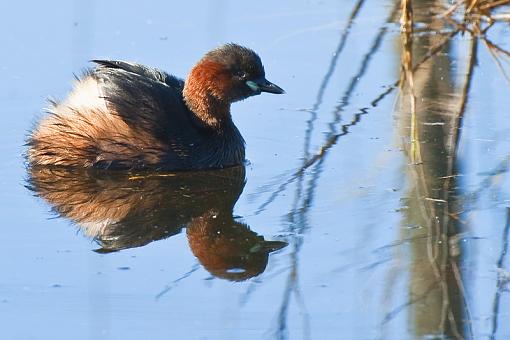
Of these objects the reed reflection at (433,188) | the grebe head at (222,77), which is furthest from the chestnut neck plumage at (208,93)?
the reed reflection at (433,188)

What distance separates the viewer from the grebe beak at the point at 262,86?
702 cm

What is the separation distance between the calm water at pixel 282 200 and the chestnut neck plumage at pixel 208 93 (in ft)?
0.89

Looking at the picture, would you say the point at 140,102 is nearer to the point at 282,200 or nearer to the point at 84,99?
the point at 84,99

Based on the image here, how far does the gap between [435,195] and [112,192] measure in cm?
165

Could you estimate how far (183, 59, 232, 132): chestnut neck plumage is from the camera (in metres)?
6.92

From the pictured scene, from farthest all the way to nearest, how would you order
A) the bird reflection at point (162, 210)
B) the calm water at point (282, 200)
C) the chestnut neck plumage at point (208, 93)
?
1. the chestnut neck plumage at point (208, 93)
2. the bird reflection at point (162, 210)
3. the calm water at point (282, 200)

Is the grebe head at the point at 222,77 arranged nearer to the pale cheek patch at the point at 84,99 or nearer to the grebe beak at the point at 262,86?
the grebe beak at the point at 262,86

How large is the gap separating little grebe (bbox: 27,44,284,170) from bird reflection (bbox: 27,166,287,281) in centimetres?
8

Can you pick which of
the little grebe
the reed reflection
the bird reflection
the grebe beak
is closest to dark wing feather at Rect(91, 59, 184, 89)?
the little grebe

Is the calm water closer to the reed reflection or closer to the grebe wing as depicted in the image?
the reed reflection

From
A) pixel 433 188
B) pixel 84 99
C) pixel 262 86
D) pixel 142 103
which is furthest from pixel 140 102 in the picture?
pixel 433 188

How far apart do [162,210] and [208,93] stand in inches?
46.5

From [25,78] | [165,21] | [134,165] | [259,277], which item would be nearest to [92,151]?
[134,165]

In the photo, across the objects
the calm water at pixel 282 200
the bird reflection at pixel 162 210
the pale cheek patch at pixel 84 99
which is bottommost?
the bird reflection at pixel 162 210
